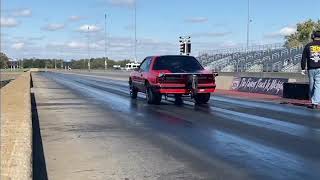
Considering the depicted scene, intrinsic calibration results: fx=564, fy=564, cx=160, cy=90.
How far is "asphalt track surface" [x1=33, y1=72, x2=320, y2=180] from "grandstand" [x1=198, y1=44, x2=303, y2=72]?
141 feet

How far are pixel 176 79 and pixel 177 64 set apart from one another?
1049 mm

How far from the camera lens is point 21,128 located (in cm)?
1033

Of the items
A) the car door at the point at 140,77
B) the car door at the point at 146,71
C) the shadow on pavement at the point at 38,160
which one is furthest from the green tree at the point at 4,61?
the shadow on pavement at the point at 38,160

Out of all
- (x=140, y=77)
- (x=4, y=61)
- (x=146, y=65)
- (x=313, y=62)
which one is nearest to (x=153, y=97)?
(x=146, y=65)

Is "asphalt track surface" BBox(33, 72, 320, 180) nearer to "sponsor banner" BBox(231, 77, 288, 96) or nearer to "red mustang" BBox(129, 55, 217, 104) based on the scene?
"red mustang" BBox(129, 55, 217, 104)

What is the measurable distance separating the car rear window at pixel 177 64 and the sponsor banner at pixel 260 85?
572cm

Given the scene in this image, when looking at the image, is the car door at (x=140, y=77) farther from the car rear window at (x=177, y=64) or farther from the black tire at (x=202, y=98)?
the black tire at (x=202, y=98)

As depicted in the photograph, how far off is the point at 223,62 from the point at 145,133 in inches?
2646

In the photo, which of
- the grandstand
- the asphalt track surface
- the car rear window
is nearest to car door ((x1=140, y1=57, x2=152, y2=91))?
the car rear window

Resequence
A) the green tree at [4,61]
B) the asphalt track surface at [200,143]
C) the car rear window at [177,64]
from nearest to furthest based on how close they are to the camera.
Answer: the asphalt track surface at [200,143] → the car rear window at [177,64] → the green tree at [4,61]

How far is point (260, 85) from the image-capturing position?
2612 cm

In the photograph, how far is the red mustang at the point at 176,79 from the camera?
714 inches

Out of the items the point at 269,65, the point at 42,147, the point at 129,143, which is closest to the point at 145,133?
the point at 129,143

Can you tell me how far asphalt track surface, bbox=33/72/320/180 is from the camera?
750 cm
